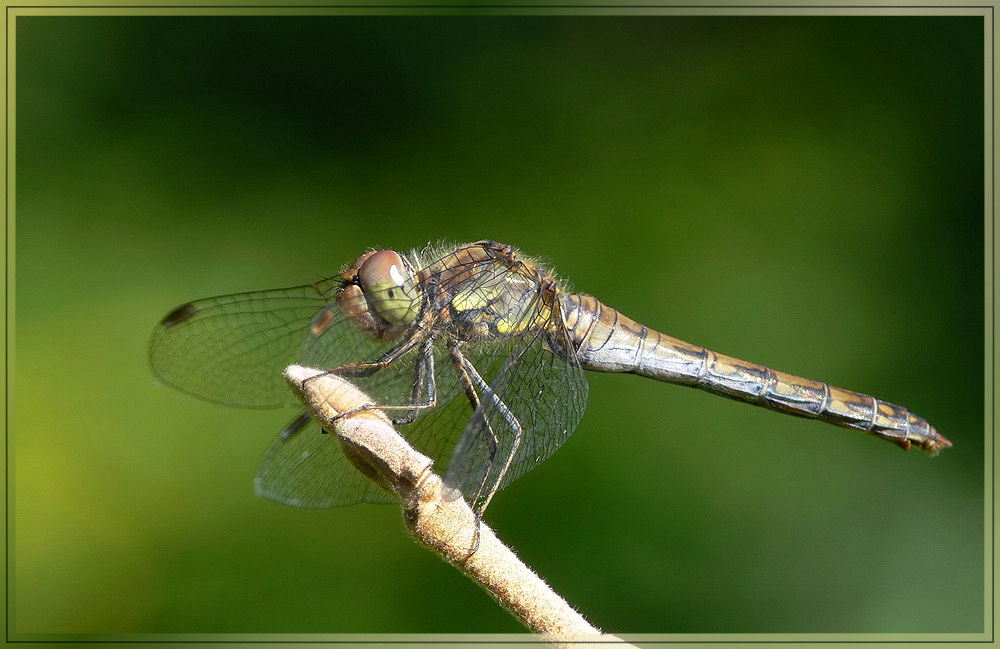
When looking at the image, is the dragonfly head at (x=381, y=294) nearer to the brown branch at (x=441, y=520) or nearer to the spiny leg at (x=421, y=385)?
the spiny leg at (x=421, y=385)

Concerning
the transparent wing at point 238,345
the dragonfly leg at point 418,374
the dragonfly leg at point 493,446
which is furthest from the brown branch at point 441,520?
the transparent wing at point 238,345

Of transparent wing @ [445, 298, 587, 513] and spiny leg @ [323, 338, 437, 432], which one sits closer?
transparent wing @ [445, 298, 587, 513]

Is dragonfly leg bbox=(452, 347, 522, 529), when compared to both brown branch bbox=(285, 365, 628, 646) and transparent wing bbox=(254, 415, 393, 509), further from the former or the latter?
brown branch bbox=(285, 365, 628, 646)

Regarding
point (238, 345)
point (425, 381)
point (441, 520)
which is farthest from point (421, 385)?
point (441, 520)

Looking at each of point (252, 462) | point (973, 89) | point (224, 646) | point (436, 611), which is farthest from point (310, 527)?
point (973, 89)

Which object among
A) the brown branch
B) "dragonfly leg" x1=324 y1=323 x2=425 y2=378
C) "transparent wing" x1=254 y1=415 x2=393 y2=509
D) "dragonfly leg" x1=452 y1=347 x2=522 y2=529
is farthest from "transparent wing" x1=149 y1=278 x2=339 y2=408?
the brown branch

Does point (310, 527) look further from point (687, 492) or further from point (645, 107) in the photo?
point (645, 107)

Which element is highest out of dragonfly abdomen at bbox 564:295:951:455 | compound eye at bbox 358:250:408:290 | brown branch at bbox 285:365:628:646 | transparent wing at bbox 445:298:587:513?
compound eye at bbox 358:250:408:290
